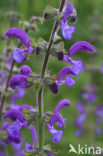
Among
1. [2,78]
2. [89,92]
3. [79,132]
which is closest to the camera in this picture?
[2,78]

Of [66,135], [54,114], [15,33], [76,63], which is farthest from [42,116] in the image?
[66,135]

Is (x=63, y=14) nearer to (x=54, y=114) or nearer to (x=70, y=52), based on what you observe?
(x=70, y=52)

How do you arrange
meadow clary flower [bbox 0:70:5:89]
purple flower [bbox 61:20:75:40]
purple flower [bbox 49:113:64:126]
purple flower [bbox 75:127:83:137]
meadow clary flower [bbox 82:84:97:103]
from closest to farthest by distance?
purple flower [bbox 61:20:75:40] → purple flower [bbox 49:113:64:126] → meadow clary flower [bbox 0:70:5:89] → meadow clary flower [bbox 82:84:97:103] → purple flower [bbox 75:127:83:137]

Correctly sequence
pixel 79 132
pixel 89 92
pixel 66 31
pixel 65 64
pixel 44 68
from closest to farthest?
pixel 66 31 < pixel 44 68 < pixel 89 92 < pixel 79 132 < pixel 65 64

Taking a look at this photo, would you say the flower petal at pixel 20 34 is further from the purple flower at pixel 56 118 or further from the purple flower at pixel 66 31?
the purple flower at pixel 56 118

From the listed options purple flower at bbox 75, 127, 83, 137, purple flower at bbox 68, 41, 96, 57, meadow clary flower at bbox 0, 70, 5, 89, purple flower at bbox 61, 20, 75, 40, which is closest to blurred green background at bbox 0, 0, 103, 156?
purple flower at bbox 75, 127, 83, 137

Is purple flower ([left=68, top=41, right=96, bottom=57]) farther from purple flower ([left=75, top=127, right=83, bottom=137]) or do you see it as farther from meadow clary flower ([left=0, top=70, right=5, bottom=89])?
purple flower ([left=75, top=127, right=83, bottom=137])

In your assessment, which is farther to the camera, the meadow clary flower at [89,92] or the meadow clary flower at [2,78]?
the meadow clary flower at [89,92]

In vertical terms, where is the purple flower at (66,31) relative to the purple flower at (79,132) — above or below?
above

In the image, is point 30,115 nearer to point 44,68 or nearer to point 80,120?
point 44,68

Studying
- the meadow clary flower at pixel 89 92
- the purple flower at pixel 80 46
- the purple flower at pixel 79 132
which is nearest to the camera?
the purple flower at pixel 80 46

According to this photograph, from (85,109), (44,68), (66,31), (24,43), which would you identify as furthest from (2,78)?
(85,109)

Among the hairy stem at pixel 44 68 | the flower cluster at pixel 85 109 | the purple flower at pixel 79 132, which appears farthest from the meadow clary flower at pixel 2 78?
the purple flower at pixel 79 132
